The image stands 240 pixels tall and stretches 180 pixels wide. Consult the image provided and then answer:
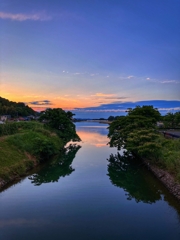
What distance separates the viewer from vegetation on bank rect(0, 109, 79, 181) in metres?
20.2

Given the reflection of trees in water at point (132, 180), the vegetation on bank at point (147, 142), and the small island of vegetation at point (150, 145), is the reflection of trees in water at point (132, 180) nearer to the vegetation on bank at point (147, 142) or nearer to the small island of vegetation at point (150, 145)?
the small island of vegetation at point (150, 145)

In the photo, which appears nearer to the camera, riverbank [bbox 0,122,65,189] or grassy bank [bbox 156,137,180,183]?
grassy bank [bbox 156,137,180,183]

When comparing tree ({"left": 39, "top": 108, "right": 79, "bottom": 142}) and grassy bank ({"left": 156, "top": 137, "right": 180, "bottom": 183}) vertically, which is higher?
tree ({"left": 39, "top": 108, "right": 79, "bottom": 142})

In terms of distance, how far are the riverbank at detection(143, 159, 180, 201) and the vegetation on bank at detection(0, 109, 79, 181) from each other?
37.9ft

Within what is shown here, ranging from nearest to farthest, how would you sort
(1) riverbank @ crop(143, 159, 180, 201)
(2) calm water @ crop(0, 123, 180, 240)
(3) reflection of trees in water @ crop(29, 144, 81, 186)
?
1. (2) calm water @ crop(0, 123, 180, 240)
2. (1) riverbank @ crop(143, 159, 180, 201)
3. (3) reflection of trees in water @ crop(29, 144, 81, 186)

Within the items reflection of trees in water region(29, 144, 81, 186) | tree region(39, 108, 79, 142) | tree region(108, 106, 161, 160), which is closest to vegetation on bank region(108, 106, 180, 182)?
tree region(108, 106, 161, 160)

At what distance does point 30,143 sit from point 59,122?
1120cm

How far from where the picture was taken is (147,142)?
69.2 feet

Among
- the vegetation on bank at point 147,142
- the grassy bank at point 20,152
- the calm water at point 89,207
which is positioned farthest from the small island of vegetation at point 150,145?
→ the grassy bank at point 20,152

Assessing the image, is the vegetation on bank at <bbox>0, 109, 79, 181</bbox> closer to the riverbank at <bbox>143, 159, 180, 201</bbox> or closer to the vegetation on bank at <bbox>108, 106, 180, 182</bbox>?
the vegetation on bank at <bbox>108, 106, 180, 182</bbox>

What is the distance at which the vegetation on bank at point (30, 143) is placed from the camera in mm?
20202

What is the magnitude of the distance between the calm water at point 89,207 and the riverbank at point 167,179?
15.7 inches

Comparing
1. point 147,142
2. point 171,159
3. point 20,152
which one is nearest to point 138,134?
point 147,142

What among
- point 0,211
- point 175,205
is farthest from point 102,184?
point 0,211
